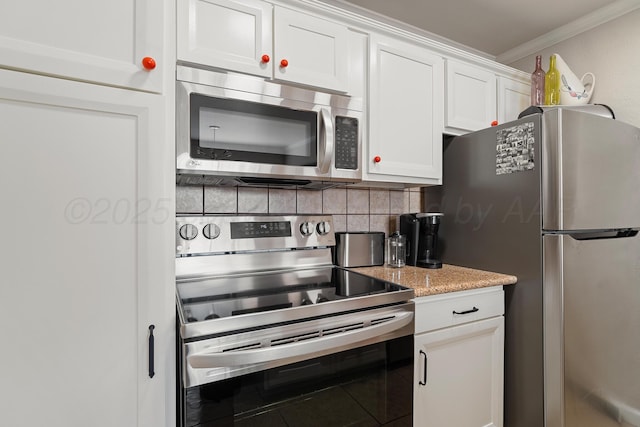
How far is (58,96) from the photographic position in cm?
81

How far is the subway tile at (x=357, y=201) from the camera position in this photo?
1836 millimetres

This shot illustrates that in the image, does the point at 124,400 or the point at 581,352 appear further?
the point at 581,352

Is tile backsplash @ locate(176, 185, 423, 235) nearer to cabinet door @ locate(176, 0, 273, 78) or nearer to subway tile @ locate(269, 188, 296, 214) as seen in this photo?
subway tile @ locate(269, 188, 296, 214)

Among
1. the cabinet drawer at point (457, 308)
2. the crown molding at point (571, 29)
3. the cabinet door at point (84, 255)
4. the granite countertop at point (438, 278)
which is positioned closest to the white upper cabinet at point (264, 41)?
the cabinet door at point (84, 255)

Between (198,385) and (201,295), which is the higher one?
(201,295)

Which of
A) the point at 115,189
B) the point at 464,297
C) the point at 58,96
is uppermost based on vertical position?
the point at 58,96

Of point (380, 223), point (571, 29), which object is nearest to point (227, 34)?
point (380, 223)

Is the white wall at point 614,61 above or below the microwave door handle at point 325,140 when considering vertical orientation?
above

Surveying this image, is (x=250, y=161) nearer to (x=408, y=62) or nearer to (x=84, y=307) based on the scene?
(x=84, y=307)

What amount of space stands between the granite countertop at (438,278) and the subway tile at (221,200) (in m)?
0.73

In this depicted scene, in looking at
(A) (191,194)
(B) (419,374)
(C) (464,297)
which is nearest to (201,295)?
(A) (191,194)

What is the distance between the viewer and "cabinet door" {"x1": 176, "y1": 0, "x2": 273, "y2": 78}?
111 centimetres

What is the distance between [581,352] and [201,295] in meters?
1.68

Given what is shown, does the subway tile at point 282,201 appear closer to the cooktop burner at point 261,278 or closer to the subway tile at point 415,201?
the cooktop burner at point 261,278
